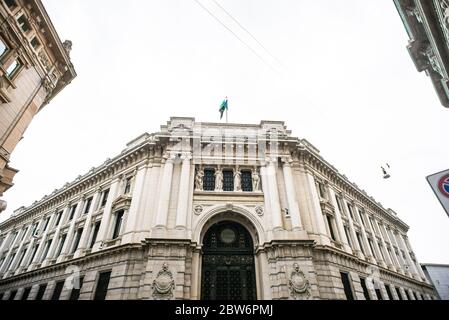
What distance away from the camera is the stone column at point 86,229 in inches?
682

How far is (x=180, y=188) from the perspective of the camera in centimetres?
1605

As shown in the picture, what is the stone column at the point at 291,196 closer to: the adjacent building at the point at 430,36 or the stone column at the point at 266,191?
the stone column at the point at 266,191

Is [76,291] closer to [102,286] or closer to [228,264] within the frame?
[102,286]

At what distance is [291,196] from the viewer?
1652 cm

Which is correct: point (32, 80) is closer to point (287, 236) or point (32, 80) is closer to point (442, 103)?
point (287, 236)

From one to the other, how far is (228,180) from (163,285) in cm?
822

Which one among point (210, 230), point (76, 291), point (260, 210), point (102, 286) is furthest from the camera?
point (260, 210)

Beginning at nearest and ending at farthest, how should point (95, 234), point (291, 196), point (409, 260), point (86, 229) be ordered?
point (291, 196) < point (95, 234) < point (86, 229) < point (409, 260)

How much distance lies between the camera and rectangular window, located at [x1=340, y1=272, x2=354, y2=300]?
15477 mm

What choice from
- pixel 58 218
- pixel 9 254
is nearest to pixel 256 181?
pixel 58 218

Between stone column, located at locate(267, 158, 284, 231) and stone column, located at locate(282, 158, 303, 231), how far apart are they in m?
0.81

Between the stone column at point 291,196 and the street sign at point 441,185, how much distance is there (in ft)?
40.9
